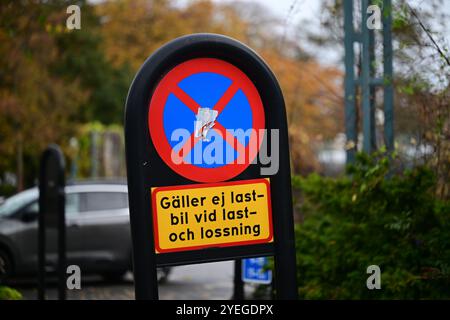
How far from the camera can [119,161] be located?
32.1 metres

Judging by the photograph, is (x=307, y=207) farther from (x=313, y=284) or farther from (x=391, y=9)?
(x=391, y=9)

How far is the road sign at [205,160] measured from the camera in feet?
14.0

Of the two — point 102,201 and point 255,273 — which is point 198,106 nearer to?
point 255,273

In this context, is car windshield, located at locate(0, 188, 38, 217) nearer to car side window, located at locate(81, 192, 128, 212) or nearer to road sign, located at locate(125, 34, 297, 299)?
car side window, located at locate(81, 192, 128, 212)

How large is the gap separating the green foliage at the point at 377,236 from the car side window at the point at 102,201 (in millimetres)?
7605

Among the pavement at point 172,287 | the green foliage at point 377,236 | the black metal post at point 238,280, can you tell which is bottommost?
the pavement at point 172,287

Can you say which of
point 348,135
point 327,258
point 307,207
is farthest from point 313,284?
point 348,135

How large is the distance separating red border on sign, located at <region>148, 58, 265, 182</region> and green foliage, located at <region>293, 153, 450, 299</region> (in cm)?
234

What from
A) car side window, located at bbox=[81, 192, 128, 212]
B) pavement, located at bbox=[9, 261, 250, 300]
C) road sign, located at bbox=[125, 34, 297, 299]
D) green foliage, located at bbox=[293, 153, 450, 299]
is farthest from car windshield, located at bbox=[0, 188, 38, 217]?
road sign, located at bbox=[125, 34, 297, 299]

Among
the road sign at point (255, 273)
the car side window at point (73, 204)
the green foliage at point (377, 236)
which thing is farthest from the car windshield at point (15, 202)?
the green foliage at point (377, 236)

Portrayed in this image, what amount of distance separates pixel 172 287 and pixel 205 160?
10.1 metres

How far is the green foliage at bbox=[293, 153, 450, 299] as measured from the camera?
6.59 meters

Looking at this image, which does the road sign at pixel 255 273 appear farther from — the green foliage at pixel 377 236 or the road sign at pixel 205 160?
the road sign at pixel 205 160

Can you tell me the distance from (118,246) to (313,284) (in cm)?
755
